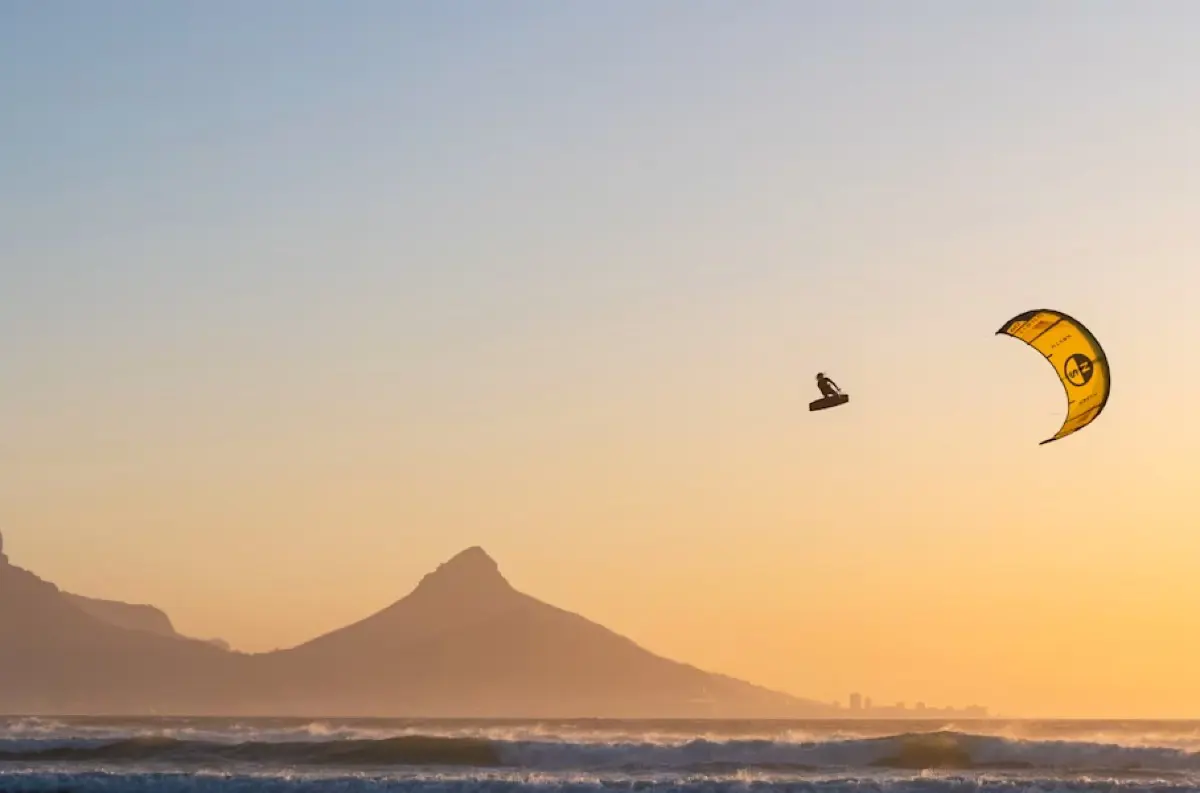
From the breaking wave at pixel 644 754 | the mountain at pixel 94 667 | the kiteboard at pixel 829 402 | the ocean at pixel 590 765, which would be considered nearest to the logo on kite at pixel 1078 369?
the kiteboard at pixel 829 402

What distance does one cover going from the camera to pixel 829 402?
27375mm

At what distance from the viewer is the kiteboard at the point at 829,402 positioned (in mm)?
27266

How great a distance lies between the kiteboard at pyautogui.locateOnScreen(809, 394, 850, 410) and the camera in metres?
27.3

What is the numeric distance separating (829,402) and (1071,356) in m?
3.74

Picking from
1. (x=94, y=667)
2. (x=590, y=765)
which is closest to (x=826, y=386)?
Answer: (x=590, y=765)

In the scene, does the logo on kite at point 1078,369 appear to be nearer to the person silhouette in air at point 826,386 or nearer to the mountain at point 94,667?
the person silhouette in air at point 826,386

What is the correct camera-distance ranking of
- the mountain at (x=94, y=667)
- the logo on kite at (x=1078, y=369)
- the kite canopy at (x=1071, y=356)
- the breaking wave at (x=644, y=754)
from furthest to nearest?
1. the mountain at (x=94, y=667)
2. the breaking wave at (x=644, y=754)
3. the logo on kite at (x=1078, y=369)
4. the kite canopy at (x=1071, y=356)

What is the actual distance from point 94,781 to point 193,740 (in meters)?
12.1

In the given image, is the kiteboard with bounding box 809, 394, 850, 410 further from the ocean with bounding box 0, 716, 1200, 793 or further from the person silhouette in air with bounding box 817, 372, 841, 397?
the ocean with bounding box 0, 716, 1200, 793

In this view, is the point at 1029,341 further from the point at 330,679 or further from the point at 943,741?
the point at 330,679

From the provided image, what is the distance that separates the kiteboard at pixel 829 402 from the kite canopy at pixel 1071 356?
254 cm

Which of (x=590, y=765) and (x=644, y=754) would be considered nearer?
(x=590, y=765)

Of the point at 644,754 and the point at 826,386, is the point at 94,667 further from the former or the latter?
the point at 826,386

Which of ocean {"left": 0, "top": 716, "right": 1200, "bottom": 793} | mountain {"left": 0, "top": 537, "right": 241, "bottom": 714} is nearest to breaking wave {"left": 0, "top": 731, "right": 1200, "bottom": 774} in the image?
ocean {"left": 0, "top": 716, "right": 1200, "bottom": 793}
